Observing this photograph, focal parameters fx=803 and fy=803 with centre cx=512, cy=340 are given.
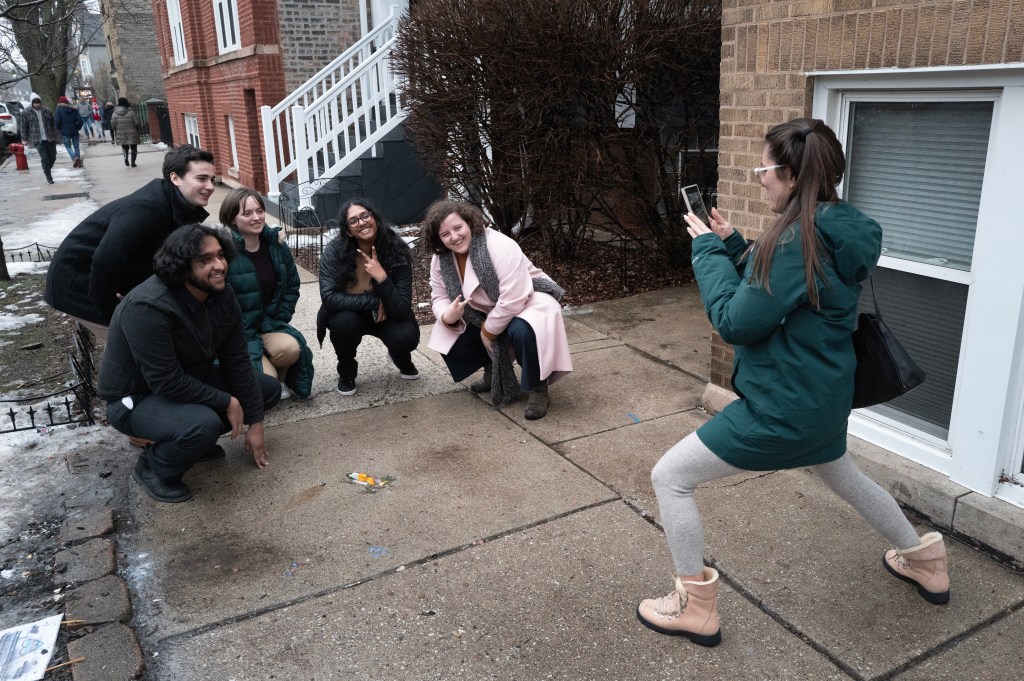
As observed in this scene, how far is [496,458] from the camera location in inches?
163

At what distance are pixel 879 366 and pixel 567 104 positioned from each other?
195 inches

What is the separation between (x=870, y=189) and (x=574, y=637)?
7.84ft

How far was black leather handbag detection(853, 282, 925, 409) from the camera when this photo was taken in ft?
8.00

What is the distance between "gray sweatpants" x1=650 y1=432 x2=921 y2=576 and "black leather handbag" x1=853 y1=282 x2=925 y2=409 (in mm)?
257

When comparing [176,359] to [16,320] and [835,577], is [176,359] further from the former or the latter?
[16,320]

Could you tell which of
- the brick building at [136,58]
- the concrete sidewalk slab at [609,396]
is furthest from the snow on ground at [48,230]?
the brick building at [136,58]

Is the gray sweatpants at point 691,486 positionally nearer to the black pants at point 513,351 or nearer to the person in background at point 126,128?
the black pants at point 513,351

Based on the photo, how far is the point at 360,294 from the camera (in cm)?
499

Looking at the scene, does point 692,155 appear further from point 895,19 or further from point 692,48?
point 895,19

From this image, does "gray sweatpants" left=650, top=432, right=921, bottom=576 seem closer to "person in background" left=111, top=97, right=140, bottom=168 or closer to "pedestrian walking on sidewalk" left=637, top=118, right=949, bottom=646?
"pedestrian walking on sidewalk" left=637, top=118, right=949, bottom=646

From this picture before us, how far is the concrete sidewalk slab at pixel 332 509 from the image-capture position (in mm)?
3125

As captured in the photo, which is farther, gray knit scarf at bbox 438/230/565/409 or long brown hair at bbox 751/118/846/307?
gray knit scarf at bbox 438/230/565/409

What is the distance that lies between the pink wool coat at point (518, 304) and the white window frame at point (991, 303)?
73.7 inches

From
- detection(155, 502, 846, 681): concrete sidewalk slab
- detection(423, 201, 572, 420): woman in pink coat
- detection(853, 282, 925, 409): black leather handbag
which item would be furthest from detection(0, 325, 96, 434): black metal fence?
detection(853, 282, 925, 409): black leather handbag
